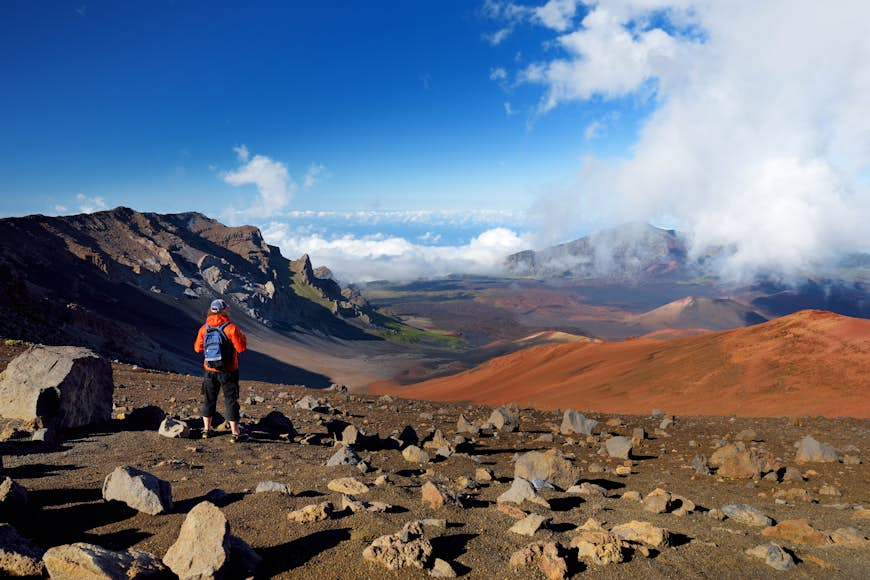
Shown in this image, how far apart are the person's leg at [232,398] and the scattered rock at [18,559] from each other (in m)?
4.95

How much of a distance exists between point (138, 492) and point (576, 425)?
36.0 ft

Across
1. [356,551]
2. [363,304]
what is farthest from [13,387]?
[363,304]

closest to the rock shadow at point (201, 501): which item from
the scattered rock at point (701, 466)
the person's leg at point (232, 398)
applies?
the person's leg at point (232, 398)

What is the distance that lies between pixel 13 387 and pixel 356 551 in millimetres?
7435

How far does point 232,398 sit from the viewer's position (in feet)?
27.7

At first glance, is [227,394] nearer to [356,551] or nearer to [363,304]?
[356,551]

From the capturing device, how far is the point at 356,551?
4289 millimetres

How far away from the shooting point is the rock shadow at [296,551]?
3.94 meters

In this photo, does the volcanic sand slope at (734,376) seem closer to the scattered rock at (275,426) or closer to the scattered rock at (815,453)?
the scattered rock at (815,453)

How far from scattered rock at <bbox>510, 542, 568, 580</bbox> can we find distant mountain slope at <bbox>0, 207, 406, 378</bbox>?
96.1ft

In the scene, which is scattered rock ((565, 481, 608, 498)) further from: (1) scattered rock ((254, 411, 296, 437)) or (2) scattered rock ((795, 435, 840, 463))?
(2) scattered rock ((795, 435, 840, 463))

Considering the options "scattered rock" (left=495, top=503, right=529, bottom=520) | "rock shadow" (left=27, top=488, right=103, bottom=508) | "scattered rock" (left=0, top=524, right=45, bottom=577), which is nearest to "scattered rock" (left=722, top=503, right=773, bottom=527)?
"scattered rock" (left=495, top=503, right=529, bottom=520)

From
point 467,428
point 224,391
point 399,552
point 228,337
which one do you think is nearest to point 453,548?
point 399,552

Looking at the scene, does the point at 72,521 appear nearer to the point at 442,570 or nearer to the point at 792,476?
the point at 442,570
